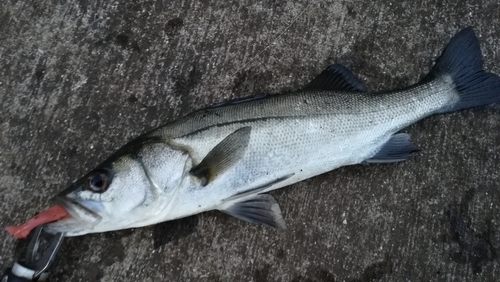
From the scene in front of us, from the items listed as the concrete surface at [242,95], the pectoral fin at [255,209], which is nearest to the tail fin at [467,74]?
the concrete surface at [242,95]

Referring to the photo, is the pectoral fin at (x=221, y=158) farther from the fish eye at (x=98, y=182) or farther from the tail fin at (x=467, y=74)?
the tail fin at (x=467, y=74)

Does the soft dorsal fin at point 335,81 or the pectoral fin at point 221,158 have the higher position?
the soft dorsal fin at point 335,81

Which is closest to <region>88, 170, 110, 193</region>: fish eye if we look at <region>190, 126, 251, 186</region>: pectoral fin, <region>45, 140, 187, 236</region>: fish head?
<region>45, 140, 187, 236</region>: fish head

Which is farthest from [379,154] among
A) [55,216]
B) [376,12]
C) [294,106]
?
[55,216]

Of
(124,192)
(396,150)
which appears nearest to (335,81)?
(396,150)

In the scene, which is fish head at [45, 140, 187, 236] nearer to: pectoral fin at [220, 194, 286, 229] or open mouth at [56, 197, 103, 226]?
open mouth at [56, 197, 103, 226]
